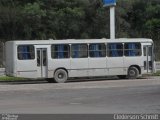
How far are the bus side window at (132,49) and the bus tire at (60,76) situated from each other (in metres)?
4.58

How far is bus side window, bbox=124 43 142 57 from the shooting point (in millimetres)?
35656

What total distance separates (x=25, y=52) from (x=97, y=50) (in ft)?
15.9

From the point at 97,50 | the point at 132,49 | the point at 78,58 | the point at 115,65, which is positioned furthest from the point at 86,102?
the point at 132,49

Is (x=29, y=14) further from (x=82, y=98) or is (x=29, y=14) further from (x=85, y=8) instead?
(x=82, y=98)

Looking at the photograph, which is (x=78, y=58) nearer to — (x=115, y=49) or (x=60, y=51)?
(x=60, y=51)

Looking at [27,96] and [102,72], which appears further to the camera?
[102,72]

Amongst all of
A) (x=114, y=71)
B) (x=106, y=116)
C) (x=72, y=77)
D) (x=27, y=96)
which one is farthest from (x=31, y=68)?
(x=106, y=116)

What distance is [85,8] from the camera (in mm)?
71188

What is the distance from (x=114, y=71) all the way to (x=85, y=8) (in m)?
36.9

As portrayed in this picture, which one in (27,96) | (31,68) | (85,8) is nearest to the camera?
(27,96)

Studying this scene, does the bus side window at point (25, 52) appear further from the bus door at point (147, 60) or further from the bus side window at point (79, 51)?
the bus door at point (147, 60)

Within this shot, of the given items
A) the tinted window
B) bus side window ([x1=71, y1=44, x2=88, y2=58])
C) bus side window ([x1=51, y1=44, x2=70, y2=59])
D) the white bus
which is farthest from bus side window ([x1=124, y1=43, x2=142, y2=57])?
bus side window ([x1=51, y1=44, x2=70, y2=59])

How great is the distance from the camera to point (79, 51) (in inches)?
1357

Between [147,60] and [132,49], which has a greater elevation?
[132,49]
